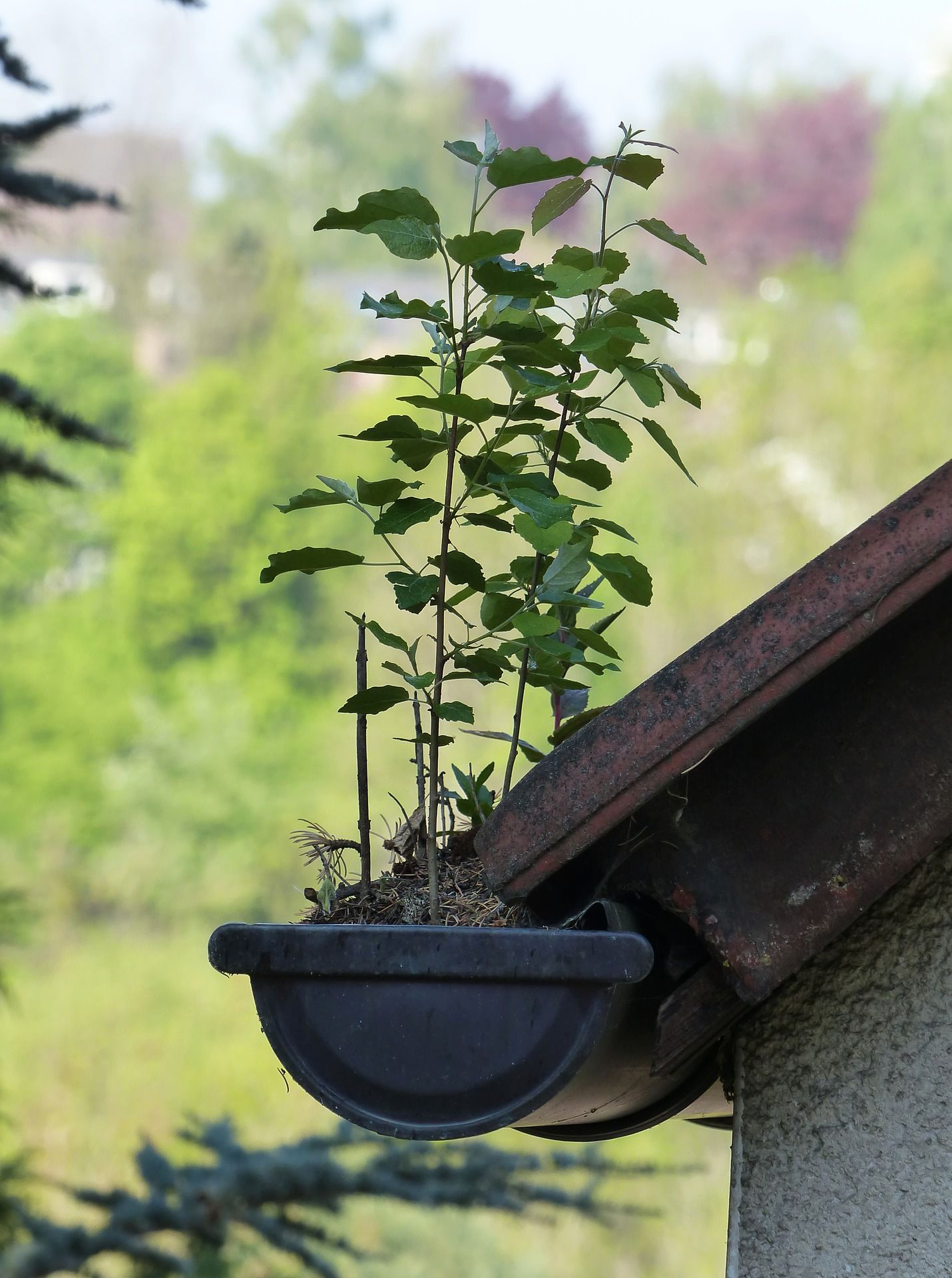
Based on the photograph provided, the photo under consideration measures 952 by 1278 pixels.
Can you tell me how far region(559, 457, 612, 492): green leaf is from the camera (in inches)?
42.0

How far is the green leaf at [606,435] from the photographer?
105cm

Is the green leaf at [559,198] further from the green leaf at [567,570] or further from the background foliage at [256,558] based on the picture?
the background foliage at [256,558]

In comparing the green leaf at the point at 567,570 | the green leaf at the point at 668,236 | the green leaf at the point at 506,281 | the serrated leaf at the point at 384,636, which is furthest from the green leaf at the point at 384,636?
the green leaf at the point at 668,236

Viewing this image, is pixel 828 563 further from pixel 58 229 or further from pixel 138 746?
pixel 58 229

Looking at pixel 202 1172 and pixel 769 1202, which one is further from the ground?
pixel 202 1172

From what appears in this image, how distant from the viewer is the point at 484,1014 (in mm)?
839

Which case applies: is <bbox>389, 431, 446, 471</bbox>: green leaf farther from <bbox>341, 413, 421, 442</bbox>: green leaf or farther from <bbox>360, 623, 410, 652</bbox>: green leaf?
<bbox>360, 623, 410, 652</bbox>: green leaf

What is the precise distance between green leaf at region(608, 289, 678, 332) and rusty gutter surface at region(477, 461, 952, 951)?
26cm

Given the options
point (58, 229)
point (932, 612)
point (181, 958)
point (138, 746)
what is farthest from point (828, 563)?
point (58, 229)

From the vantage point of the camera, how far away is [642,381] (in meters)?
1.03

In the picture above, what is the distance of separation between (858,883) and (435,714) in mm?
301

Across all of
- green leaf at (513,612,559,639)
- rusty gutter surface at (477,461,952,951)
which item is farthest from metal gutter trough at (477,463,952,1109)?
green leaf at (513,612,559,639)

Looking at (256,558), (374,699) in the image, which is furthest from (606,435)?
(256,558)

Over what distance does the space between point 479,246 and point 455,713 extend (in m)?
0.32
